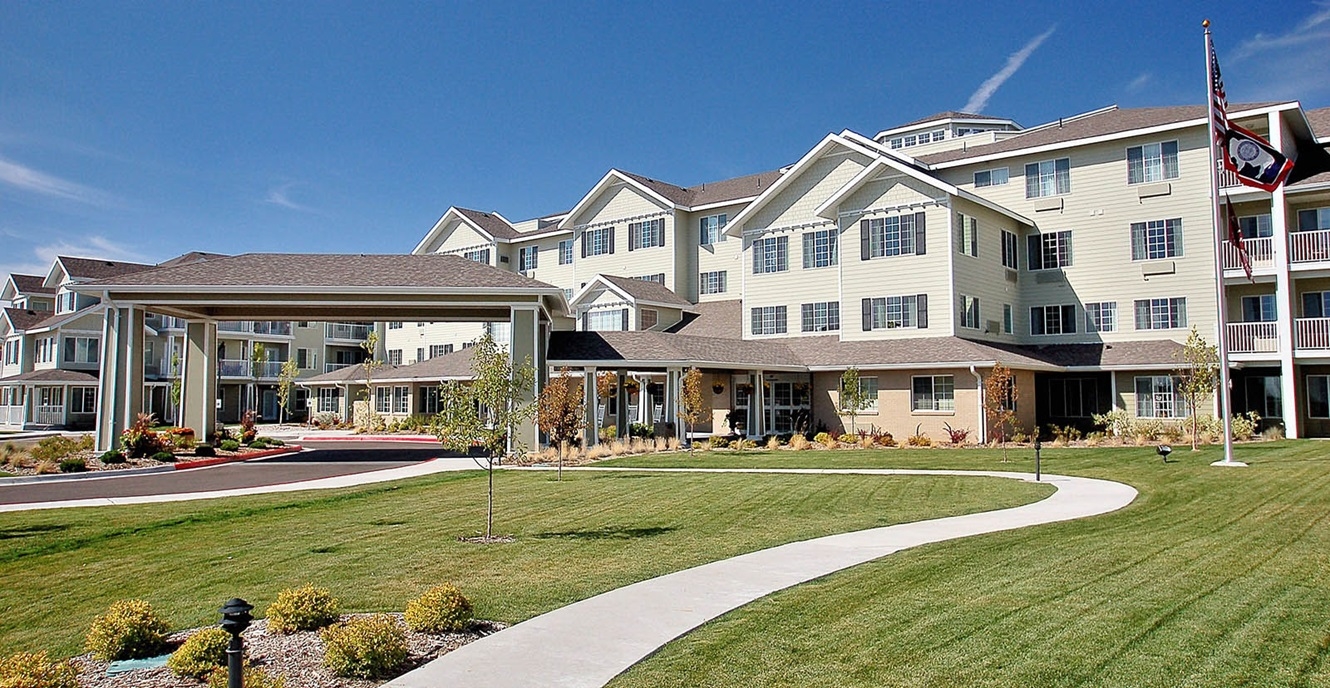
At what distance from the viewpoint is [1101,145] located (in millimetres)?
34875

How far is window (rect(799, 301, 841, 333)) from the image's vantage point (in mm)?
36719

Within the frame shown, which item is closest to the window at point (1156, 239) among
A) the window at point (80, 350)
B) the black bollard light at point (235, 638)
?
the black bollard light at point (235, 638)

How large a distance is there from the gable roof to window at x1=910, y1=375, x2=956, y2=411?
436 inches

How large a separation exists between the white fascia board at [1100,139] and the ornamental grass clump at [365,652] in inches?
1246

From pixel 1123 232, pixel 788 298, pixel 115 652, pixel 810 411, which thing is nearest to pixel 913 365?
pixel 810 411

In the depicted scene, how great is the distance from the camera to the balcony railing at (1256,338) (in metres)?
30.6

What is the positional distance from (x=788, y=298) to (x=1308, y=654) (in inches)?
1249

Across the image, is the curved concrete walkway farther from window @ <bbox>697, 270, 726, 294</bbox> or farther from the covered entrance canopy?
window @ <bbox>697, 270, 726, 294</bbox>

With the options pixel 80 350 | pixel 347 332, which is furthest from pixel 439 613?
pixel 347 332

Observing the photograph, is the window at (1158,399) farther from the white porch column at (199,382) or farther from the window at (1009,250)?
the white porch column at (199,382)

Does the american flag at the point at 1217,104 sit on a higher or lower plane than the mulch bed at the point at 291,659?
higher

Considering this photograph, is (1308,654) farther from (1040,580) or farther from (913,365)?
(913,365)

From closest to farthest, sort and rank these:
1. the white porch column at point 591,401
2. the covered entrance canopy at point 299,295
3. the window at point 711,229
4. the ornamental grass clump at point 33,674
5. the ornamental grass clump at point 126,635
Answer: the ornamental grass clump at point 33,674 → the ornamental grass clump at point 126,635 → the covered entrance canopy at point 299,295 → the white porch column at point 591,401 → the window at point 711,229

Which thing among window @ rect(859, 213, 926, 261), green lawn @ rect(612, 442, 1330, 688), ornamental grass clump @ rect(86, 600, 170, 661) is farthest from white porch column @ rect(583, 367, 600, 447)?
ornamental grass clump @ rect(86, 600, 170, 661)
